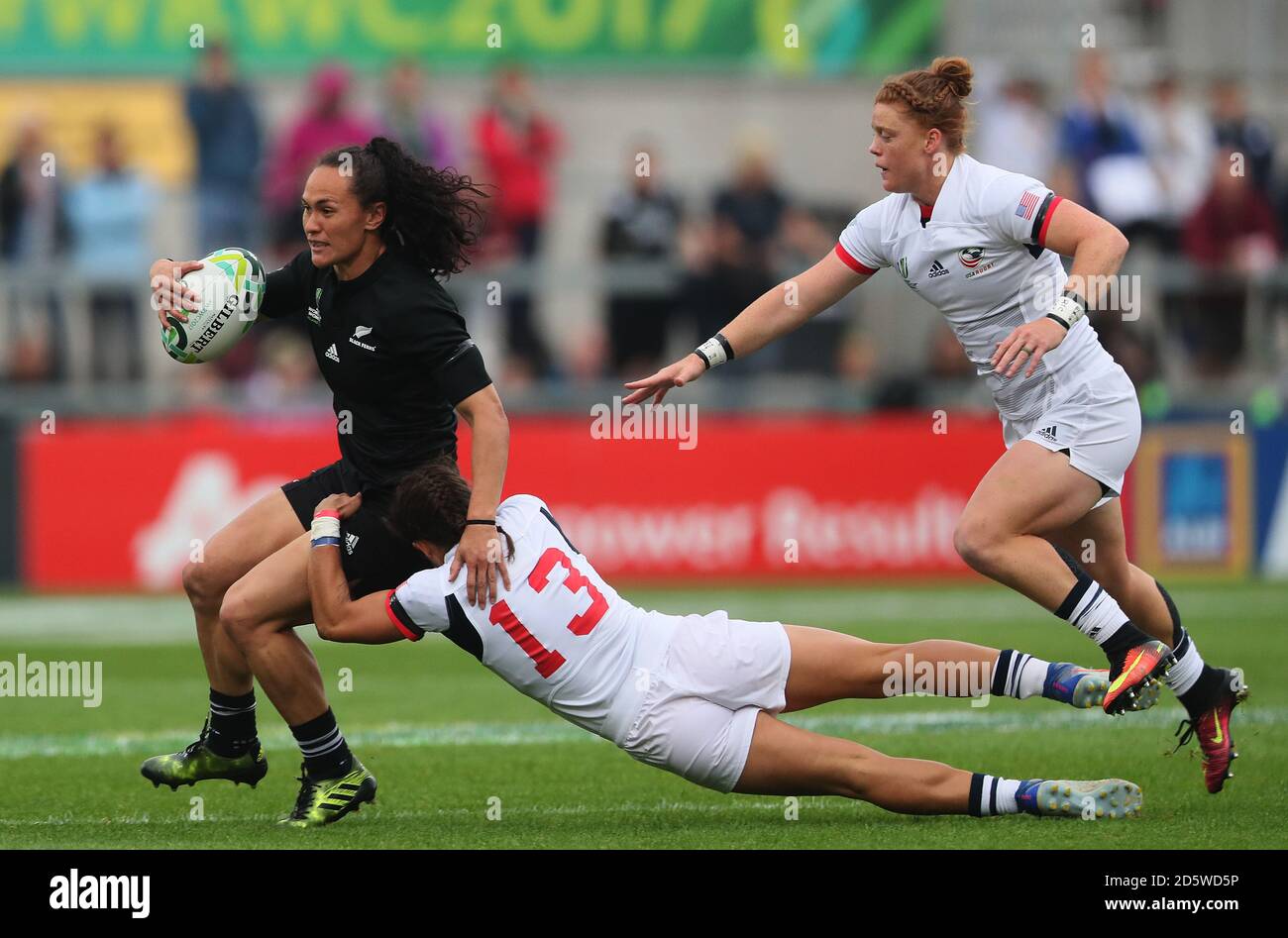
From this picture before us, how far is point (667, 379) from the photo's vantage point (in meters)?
7.33

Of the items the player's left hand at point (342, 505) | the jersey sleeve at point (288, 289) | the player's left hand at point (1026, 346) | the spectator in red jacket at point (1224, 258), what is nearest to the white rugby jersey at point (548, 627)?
the player's left hand at point (342, 505)

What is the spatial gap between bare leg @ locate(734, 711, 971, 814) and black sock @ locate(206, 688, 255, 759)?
1.89 m

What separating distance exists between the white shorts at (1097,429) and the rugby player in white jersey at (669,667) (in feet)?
2.66

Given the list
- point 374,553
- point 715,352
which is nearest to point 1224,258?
point 715,352

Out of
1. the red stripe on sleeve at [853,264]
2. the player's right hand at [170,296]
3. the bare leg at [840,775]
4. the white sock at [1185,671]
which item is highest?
the red stripe on sleeve at [853,264]

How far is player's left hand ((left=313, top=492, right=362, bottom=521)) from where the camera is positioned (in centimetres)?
695

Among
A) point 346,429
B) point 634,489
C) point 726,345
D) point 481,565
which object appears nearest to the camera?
point 481,565

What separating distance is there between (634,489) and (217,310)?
899cm

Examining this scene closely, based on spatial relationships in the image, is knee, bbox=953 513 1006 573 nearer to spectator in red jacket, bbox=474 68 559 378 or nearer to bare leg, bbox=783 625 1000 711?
bare leg, bbox=783 625 1000 711

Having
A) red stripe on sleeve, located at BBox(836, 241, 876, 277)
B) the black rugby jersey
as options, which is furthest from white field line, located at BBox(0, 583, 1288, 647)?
the black rugby jersey

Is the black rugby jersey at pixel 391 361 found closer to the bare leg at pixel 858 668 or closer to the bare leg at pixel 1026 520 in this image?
the bare leg at pixel 858 668

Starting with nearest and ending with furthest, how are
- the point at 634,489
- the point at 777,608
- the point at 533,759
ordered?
1. the point at 533,759
2. the point at 777,608
3. the point at 634,489

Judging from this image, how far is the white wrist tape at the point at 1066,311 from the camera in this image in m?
6.72

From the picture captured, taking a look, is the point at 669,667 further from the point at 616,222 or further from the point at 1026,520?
the point at 616,222
